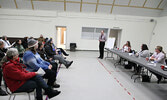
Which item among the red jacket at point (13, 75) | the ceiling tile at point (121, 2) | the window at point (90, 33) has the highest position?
the ceiling tile at point (121, 2)

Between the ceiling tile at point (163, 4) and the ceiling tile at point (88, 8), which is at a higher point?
the ceiling tile at point (163, 4)

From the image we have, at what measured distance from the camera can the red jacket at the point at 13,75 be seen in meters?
1.31

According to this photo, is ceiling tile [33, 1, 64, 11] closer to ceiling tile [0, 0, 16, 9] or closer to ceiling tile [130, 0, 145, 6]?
ceiling tile [0, 0, 16, 9]

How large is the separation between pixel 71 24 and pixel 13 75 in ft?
21.2

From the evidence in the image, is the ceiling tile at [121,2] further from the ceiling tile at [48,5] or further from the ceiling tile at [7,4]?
the ceiling tile at [7,4]

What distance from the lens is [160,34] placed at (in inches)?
284

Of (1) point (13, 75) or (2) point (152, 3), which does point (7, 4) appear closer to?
(1) point (13, 75)

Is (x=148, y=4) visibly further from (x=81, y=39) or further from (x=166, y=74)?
(x=166, y=74)

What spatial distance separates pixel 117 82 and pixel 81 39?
5.29 metres

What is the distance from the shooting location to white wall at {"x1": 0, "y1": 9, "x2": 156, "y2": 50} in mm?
6918

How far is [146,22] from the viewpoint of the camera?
25.2 ft

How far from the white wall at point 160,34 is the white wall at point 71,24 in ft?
1.49

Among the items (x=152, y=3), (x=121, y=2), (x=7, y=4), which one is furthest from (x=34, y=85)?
(x=152, y=3)

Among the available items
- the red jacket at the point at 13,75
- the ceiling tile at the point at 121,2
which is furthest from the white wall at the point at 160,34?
the red jacket at the point at 13,75
